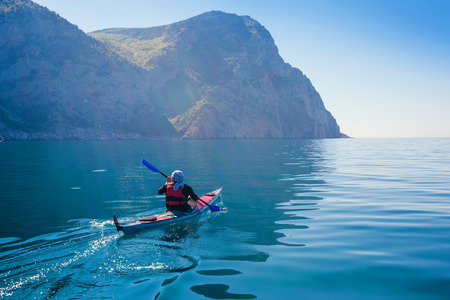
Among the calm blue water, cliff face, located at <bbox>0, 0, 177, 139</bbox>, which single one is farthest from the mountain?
the calm blue water

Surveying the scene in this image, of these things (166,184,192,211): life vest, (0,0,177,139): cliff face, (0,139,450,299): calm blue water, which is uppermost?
(0,0,177,139): cliff face

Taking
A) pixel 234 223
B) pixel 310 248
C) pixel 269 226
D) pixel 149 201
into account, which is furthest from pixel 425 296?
pixel 149 201

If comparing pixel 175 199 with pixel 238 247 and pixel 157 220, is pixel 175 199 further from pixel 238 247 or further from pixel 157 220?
pixel 238 247

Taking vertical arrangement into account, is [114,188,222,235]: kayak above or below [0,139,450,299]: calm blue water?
above

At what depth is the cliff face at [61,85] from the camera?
387 feet

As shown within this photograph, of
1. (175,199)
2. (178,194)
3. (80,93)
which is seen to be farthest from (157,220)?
(80,93)

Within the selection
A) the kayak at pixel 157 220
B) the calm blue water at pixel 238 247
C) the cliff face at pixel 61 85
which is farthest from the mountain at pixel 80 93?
the kayak at pixel 157 220

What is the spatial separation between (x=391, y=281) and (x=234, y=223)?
617cm

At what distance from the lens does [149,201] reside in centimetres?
1595

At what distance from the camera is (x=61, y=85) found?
129 meters

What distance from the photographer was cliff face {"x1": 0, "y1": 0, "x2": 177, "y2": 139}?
11781cm

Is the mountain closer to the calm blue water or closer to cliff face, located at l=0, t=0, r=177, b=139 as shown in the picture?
cliff face, located at l=0, t=0, r=177, b=139

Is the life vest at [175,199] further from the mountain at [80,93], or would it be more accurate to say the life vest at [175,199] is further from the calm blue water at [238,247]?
the mountain at [80,93]

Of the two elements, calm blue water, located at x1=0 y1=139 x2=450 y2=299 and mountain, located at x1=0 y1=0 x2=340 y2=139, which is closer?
calm blue water, located at x1=0 y1=139 x2=450 y2=299
